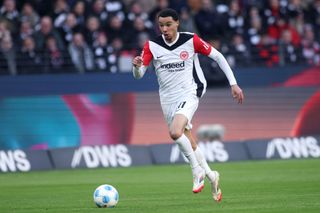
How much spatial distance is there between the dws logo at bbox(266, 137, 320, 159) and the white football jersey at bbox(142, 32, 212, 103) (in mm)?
10076

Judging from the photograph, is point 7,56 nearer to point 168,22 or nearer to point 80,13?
point 80,13

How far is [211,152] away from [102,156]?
2.71 meters

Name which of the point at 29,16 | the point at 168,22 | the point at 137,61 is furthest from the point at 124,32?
the point at 137,61

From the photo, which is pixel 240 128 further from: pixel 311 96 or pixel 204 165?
pixel 204 165

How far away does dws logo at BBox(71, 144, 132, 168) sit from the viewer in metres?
21.0

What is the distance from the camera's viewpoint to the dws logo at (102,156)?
21.0 m

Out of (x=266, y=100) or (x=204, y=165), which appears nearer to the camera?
(x=204, y=165)

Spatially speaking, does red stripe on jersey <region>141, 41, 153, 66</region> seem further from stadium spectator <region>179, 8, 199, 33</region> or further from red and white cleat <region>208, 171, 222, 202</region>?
stadium spectator <region>179, 8, 199, 33</region>

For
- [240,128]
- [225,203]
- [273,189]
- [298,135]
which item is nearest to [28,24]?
[240,128]

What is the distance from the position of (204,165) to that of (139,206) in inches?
55.4

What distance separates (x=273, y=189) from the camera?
13570 mm

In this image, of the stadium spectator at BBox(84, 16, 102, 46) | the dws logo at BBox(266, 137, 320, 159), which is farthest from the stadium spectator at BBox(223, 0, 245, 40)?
the stadium spectator at BBox(84, 16, 102, 46)

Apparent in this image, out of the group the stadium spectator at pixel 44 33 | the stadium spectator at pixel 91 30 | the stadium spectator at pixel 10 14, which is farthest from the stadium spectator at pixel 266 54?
the stadium spectator at pixel 10 14

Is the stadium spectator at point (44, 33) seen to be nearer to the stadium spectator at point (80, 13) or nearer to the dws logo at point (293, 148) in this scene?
the stadium spectator at point (80, 13)
